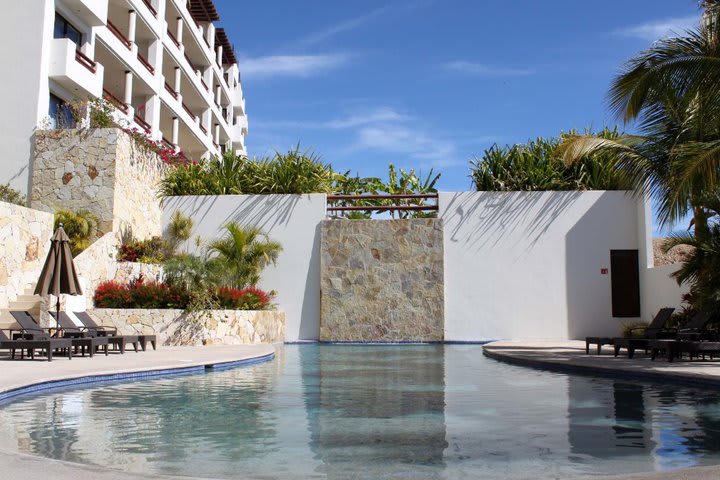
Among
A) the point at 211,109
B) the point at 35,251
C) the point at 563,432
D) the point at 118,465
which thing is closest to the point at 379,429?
the point at 563,432

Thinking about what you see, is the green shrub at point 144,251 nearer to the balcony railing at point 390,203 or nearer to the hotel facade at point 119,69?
the hotel facade at point 119,69

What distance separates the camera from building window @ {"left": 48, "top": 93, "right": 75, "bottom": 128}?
822 inches

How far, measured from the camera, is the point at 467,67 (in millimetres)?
18750

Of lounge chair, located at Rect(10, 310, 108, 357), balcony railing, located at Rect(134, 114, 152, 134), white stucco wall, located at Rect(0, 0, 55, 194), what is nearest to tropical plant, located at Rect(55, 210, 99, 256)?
white stucco wall, located at Rect(0, 0, 55, 194)

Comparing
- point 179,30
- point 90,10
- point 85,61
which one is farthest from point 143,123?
point 179,30

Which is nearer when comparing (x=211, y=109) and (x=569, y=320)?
(x=569, y=320)

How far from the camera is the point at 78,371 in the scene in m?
9.73

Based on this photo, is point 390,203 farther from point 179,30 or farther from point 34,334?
point 179,30

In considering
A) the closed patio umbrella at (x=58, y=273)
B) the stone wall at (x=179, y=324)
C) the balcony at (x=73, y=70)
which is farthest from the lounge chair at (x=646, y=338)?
the balcony at (x=73, y=70)

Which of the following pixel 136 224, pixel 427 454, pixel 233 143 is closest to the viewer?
pixel 427 454

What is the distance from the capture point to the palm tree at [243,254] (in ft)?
67.7

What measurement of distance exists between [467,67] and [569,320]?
8.05 metres

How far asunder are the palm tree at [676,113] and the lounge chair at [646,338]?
1.86 m

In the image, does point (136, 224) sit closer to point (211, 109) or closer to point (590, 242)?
point (590, 242)
